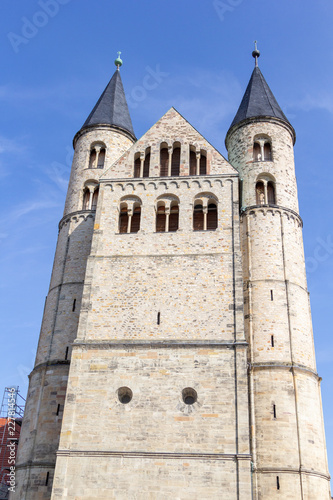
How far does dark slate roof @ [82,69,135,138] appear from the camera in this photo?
31922 mm

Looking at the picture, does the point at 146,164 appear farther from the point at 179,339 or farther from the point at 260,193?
the point at 179,339

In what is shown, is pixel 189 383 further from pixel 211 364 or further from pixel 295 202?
pixel 295 202

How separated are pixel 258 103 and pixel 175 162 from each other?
26.4 ft

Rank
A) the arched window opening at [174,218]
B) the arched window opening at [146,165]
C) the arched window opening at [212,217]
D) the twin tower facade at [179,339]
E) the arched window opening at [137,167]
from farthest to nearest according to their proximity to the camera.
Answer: the arched window opening at [146,165] → the arched window opening at [137,167] → the arched window opening at [174,218] → the arched window opening at [212,217] → the twin tower facade at [179,339]

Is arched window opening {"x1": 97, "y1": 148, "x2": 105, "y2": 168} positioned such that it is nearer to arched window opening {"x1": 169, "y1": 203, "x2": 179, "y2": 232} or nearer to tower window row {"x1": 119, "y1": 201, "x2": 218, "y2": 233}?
tower window row {"x1": 119, "y1": 201, "x2": 218, "y2": 233}

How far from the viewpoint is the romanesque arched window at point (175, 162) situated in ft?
85.4

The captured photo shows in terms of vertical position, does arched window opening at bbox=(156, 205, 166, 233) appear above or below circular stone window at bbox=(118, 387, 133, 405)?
above

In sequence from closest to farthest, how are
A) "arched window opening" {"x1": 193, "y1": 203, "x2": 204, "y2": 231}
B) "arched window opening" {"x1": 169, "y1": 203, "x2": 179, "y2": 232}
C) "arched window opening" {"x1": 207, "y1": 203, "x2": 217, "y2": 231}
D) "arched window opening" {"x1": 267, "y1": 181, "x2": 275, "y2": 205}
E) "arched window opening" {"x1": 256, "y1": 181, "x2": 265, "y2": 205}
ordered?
"arched window opening" {"x1": 207, "y1": 203, "x2": 217, "y2": 231}, "arched window opening" {"x1": 193, "y1": 203, "x2": 204, "y2": 231}, "arched window opening" {"x1": 169, "y1": 203, "x2": 179, "y2": 232}, "arched window opening" {"x1": 267, "y1": 181, "x2": 275, "y2": 205}, "arched window opening" {"x1": 256, "y1": 181, "x2": 265, "y2": 205}

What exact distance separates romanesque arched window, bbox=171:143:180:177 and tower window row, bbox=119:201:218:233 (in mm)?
1898

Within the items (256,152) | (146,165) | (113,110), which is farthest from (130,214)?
(113,110)

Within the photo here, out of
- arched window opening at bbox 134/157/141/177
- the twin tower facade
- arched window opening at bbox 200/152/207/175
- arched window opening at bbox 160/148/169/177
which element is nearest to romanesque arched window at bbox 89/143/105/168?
the twin tower facade

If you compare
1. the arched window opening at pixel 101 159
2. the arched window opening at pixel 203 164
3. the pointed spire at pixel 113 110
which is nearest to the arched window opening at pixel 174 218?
the arched window opening at pixel 203 164

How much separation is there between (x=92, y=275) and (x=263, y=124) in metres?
13.5

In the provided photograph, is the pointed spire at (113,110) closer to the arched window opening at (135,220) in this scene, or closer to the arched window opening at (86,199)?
the arched window opening at (86,199)
